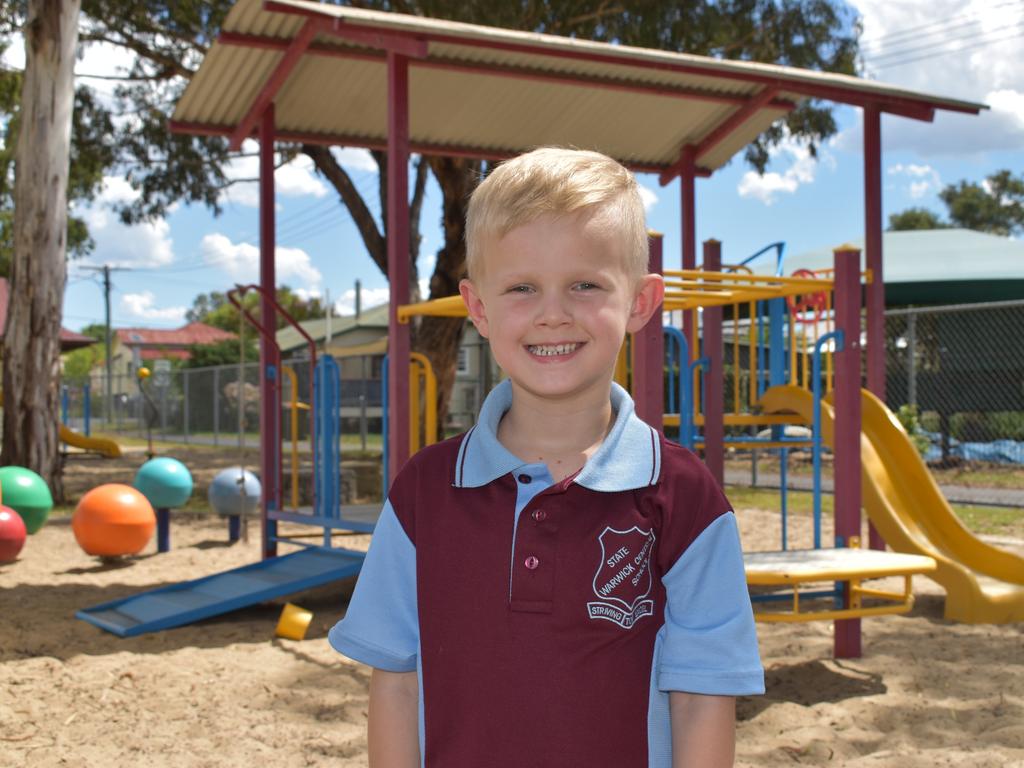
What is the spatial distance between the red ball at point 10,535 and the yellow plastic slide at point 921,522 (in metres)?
5.66

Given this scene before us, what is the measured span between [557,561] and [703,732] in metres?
0.34

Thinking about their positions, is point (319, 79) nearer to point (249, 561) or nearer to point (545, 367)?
point (249, 561)

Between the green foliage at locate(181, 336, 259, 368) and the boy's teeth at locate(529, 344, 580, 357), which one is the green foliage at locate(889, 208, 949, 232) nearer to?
the green foliage at locate(181, 336, 259, 368)

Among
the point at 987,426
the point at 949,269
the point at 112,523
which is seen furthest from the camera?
the point at 949,269

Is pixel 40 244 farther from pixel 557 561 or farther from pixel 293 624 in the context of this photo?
pixel 557 561

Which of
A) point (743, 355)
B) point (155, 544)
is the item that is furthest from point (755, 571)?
point (743, 355)

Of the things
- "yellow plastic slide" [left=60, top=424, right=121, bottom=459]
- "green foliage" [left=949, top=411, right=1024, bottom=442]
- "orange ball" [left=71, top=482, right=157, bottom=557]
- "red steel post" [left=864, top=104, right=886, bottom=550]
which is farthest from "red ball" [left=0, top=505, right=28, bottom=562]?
"yellow plastic slide" [left=60, top=424, right=121, bottom=459]

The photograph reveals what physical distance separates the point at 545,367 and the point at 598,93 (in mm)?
6522

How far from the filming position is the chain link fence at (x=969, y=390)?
1486 centimetres

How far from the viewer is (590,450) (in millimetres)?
1762

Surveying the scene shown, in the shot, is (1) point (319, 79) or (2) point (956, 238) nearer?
(1) point (319, 79)

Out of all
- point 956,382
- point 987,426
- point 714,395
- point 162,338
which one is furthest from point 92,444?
point 162,338

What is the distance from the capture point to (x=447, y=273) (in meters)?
14.1

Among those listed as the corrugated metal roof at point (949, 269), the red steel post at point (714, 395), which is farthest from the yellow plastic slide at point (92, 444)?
the red steel post at point (714, 395)
